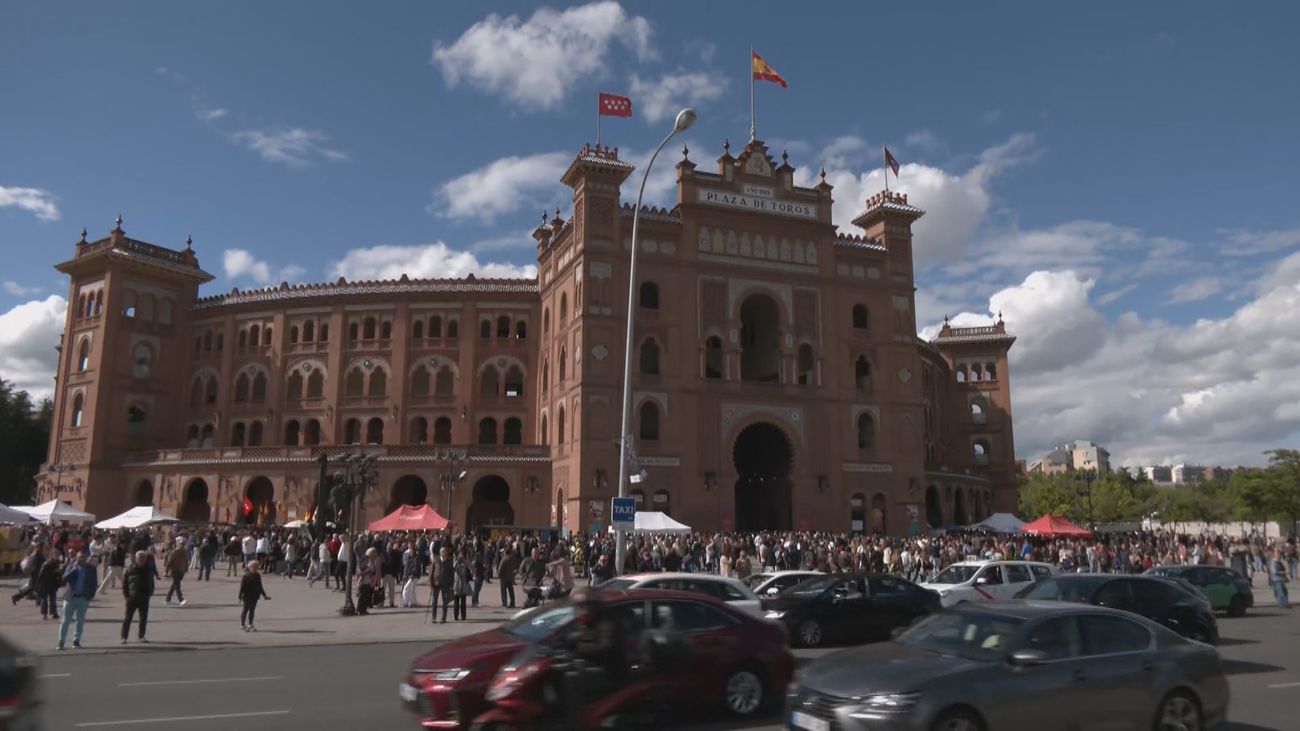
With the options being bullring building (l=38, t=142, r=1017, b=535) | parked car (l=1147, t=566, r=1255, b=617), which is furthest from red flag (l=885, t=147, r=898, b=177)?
parked car (l=1147, t=566, r=1255, b=617)

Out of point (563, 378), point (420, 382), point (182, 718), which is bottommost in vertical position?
point (182, 718)

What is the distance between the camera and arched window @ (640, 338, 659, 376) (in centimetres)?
4509

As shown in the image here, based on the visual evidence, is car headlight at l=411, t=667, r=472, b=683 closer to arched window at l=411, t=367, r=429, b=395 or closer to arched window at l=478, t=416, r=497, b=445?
arched window at l=478, t=416, r=497, b=445

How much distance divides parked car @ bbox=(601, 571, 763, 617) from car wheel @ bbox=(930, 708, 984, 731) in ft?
21.6

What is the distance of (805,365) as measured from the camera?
161 feet

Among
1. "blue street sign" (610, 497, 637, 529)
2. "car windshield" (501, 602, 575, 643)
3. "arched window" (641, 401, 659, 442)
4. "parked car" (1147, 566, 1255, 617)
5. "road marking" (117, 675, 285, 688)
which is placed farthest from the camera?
"arched window" (641, 401, 659, 442)

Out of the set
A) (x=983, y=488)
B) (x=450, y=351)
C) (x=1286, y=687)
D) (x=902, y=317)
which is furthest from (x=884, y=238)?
(x=1286, y=687)

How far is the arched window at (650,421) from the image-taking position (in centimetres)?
4409

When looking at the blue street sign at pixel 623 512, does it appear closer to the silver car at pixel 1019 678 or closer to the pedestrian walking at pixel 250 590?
the pedestrian walking at pixel 250 590

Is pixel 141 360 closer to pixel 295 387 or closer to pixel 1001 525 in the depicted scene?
pixel 295 387

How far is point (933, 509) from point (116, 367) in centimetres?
5058

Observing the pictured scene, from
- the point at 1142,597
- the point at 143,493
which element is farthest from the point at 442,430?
the point at 1142,597

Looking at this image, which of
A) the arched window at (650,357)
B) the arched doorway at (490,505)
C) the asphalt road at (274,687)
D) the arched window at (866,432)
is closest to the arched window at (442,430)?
the arched doorway at (490,505)

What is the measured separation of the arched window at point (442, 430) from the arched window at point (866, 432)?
926 inches
